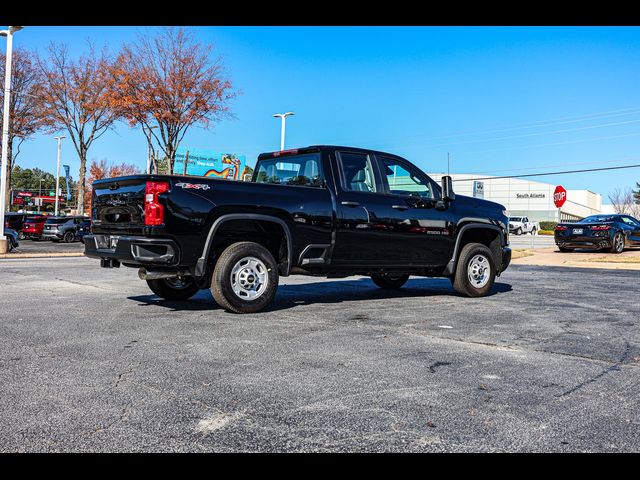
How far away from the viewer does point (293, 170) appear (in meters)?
8.23

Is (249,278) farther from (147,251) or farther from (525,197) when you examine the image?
(525,197)

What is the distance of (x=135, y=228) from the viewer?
262 inches

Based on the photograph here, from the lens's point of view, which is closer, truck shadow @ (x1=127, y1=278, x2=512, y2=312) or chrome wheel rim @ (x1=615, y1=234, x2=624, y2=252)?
truck shadow @ (x1=127, y1=278, x2=512, y2=312)

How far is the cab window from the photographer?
8305mm

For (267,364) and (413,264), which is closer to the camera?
(267,364)

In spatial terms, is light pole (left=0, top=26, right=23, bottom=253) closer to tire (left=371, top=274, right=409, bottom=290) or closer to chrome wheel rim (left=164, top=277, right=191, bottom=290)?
chrome wheel rim (left=164, top=277, right=191, bottom=290)

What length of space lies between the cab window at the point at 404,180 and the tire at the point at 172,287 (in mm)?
3015

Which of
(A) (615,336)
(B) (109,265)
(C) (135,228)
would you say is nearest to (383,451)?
(A) (615,336)

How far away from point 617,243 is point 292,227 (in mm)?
17029

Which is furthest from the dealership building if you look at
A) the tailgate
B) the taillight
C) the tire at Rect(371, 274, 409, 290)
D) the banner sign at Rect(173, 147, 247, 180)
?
the taillight

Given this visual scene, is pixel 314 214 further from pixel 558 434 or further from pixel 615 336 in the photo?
pixel 558 434

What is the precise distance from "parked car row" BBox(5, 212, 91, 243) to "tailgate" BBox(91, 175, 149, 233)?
24.8 m

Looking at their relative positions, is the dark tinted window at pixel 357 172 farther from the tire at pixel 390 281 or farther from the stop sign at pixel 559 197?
the stop sign at pixel 559 197
